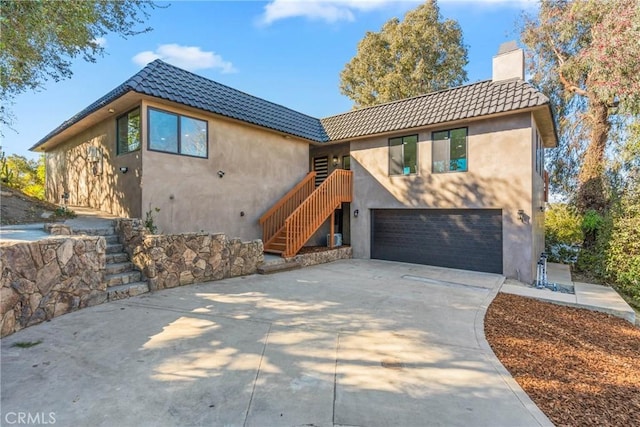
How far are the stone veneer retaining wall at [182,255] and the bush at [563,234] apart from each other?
42.0ft

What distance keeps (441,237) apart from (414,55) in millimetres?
14072

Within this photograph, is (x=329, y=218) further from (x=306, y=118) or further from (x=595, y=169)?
(x=595, y=169)

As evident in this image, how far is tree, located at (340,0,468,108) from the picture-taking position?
1841 centimetres

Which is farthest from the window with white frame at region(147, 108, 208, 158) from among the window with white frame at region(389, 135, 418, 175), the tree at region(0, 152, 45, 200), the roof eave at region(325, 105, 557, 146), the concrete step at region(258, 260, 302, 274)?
the tree at region(0, 152, 45, 200)

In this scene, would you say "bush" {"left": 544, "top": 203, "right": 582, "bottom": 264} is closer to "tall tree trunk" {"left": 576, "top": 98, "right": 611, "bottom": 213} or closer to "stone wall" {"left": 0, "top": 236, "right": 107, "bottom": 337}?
"tall tree trunk" {"left": 576, "top": 98, "right": 611, "bottom": 213}

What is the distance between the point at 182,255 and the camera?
6.51 metres

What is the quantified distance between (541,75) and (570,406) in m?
15.5

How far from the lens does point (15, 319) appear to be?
3883 millimetres

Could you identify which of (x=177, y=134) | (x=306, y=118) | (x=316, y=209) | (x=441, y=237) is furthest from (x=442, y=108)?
(x=177, y=134)

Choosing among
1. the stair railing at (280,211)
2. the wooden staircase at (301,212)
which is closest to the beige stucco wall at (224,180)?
the stair railing at (280,211)

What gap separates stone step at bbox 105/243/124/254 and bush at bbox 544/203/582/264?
1518cm

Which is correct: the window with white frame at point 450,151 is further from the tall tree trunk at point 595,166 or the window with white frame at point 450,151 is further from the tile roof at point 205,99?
the tall tree trunk at point 595,166

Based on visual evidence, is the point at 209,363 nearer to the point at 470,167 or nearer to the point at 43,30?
the point at 43,30

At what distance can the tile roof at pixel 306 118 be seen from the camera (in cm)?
782
